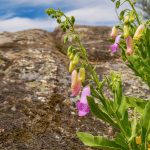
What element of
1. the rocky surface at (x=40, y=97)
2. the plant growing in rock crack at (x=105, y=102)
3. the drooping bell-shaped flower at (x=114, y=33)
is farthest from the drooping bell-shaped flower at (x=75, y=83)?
the rocky surface at (x=40, y=97)

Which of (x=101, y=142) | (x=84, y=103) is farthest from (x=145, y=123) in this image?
(x=84, y=103)

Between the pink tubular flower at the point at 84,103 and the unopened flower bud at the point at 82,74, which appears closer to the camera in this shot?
the unopened flower bud at the point at 82,74

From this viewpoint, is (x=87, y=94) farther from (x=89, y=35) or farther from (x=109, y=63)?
(x=89, y=35)

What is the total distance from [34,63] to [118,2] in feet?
10.2

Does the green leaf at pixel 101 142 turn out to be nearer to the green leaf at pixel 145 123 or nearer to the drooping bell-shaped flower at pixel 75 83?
the green leaf at pixel 145 123

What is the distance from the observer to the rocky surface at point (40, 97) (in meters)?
5.73

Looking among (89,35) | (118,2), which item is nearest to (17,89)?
(118,2)

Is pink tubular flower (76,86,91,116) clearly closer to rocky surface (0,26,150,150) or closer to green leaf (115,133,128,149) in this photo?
green leaf (115,133,128,149)

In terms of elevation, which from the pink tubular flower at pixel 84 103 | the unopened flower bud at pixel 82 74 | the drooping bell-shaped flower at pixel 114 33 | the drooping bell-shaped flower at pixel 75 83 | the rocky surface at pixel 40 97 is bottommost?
the rocky surface at pixel 40 97

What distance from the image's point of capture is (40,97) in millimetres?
6719

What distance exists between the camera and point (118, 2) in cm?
536

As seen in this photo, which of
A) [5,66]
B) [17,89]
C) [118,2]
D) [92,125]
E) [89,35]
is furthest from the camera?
[89,35]

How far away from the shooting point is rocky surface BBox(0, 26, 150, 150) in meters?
5.73

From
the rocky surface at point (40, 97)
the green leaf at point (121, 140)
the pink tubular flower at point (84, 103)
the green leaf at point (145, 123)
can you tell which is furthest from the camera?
the rocky surface at point (40, 97)
